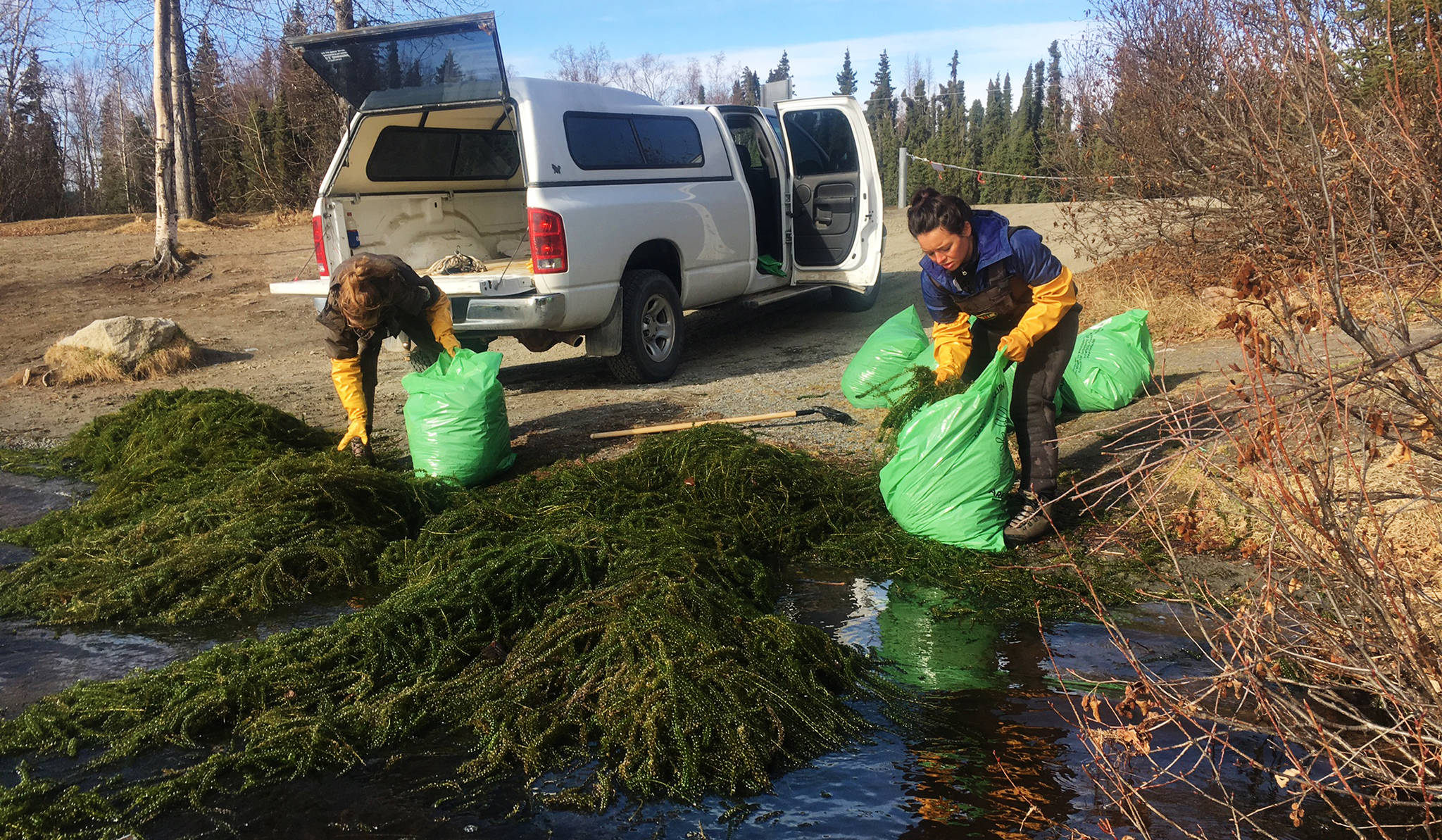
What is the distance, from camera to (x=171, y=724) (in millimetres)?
3150

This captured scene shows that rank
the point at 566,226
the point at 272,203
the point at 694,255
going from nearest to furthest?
the point at 566,226 → the point at 694,255 → the point at 272,203

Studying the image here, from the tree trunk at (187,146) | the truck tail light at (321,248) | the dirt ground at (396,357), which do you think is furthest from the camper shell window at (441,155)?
the tree trunk at (187,146)

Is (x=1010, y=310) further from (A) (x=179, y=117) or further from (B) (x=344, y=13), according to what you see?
(A) (x=179, y=117)

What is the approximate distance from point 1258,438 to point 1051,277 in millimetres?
2319

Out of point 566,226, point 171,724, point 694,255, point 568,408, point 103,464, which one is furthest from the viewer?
point 694,255

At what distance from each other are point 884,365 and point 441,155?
4056 millimetres

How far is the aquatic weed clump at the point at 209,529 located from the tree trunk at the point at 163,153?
837 centimetres

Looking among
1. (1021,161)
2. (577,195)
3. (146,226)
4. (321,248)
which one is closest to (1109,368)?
(577,195)

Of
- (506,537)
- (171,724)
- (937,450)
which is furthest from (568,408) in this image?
(171,724)

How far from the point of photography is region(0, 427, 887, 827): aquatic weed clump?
116 inches

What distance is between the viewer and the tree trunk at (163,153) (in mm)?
13000

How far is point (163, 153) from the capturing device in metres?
13.0

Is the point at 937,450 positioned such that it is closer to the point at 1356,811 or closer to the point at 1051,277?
the point at 1051,277

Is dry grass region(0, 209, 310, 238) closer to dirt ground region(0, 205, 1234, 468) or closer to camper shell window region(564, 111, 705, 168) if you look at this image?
dirt ground region(0, 205, 1234, 468)
